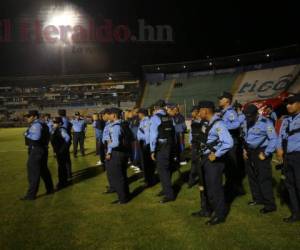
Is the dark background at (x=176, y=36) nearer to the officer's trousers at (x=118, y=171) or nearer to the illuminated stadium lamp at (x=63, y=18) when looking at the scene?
the illuminated stadium lamp at (x=63, y=18)

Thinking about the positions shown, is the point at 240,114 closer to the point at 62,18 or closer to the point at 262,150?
the point at 262,150

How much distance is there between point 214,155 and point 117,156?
2.52 metres

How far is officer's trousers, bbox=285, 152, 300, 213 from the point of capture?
544cm

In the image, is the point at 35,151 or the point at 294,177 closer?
the point at 294,177

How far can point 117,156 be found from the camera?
280 inches

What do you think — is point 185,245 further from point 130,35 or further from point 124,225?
point 130,35

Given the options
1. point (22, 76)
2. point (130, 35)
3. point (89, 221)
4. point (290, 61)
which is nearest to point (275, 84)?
point (290, 61)

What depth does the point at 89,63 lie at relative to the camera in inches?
2456

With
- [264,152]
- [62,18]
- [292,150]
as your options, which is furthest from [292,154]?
[62,18]

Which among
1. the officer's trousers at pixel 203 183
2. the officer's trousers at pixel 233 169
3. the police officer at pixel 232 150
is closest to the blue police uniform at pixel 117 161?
the officer's trousers at pixel 203 183

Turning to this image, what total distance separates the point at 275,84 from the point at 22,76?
46869 mm

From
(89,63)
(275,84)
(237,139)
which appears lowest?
(237,139)

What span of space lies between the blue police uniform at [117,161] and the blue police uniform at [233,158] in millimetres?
2363

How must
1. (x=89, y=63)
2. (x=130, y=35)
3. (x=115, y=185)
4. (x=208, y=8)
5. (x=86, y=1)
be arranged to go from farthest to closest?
1. (x=89, y=63)
2. (x=130, y=35)
3. (x=86, y=1)
4. (x=208, y=8)
5. (x=115, y=185)
